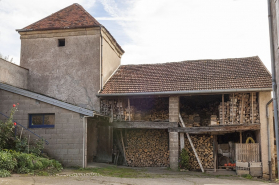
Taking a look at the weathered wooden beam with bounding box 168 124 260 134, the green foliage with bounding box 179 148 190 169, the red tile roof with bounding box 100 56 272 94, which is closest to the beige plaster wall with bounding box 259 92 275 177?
the weathered wooden beam with bounding box 168 124 260 134

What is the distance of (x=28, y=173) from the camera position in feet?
33.8

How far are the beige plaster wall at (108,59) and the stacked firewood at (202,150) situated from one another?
5.70m

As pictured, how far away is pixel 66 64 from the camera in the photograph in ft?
53.2

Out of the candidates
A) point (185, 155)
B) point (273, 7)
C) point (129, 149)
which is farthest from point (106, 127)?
point (273, 7)

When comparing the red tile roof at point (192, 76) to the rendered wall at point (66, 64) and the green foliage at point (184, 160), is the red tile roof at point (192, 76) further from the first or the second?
the green foliage at point (184, 160)

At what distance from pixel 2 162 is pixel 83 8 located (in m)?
11.2

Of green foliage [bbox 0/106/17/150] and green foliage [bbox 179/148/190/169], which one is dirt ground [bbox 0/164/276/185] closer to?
green foliage [bbox 179/148/190/169]

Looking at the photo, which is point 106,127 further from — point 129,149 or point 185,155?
point 185,155

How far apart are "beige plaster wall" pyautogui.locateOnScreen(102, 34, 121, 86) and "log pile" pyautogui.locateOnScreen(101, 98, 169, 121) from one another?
144 centimetres

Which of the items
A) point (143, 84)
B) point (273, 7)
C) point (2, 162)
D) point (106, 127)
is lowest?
point (2, 162)

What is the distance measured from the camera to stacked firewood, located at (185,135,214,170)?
14953mm

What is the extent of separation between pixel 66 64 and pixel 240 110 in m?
9.29

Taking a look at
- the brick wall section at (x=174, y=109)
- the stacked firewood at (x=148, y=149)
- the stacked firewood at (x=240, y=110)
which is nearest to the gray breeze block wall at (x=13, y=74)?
the stacked firewood at (x=148, y=149)

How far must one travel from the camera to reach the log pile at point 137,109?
1568 centimetres
